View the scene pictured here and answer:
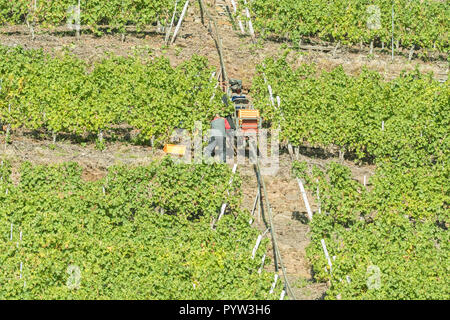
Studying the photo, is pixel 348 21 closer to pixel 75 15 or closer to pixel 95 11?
pixel 95 11

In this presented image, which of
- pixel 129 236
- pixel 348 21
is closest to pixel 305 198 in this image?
pixel 129 236

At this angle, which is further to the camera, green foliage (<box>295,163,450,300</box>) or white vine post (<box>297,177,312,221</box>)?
white vine post (<box>297,177,312,221</box>)

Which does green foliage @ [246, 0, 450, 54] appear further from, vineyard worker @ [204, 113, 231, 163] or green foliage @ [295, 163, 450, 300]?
green foliage @ [295, 163, 450, 300]

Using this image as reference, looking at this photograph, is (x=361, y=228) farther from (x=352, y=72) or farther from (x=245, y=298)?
(x=352, y=72)

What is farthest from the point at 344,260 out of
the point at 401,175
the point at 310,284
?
the point at 401,175

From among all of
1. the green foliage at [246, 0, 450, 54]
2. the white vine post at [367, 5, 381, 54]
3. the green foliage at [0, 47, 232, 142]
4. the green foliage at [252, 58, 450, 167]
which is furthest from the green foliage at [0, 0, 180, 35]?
the white vine post at [367, 5, 381, 54]
